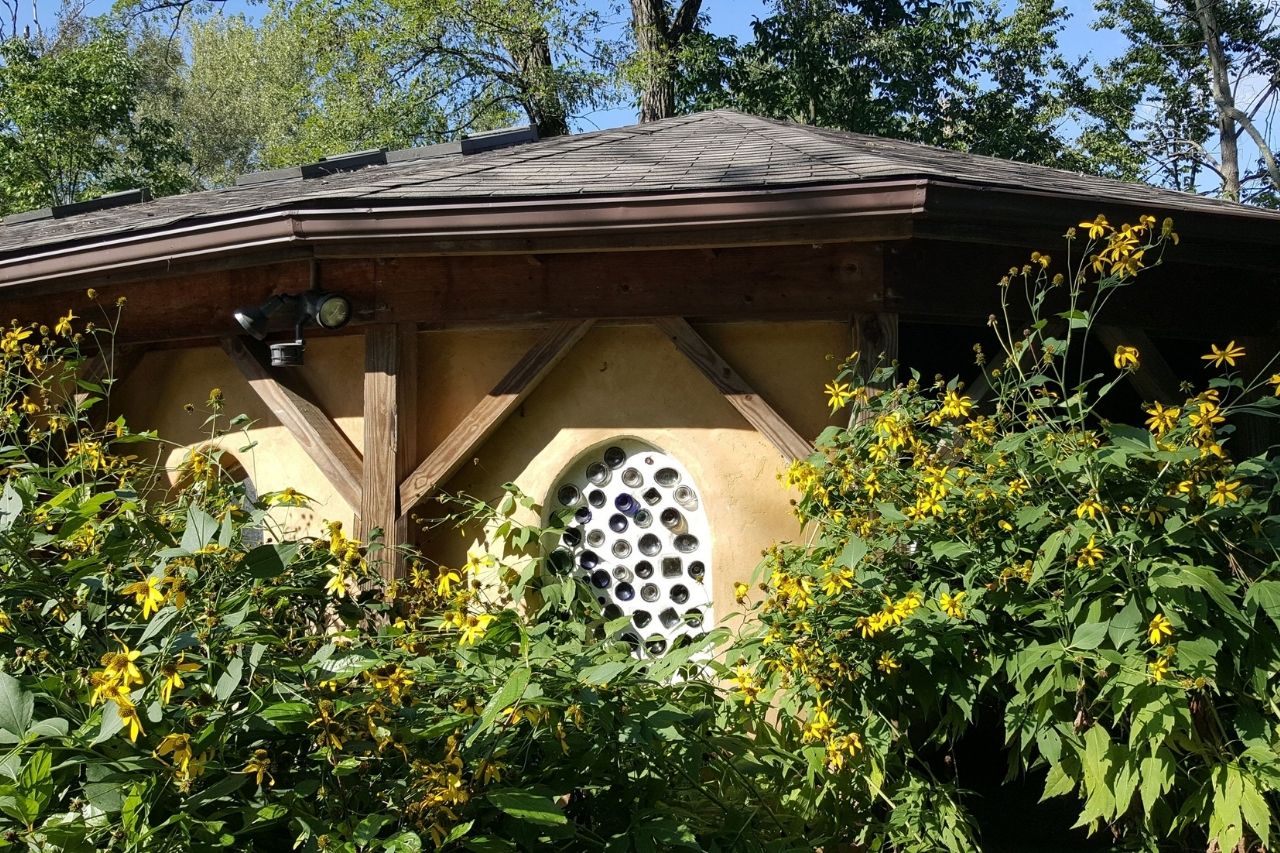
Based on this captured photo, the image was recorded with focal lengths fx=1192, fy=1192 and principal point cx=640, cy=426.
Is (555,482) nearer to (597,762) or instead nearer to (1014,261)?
(1014,261)

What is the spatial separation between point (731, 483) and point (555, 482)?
0.81 m

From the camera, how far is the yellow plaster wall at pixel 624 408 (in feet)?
16.6

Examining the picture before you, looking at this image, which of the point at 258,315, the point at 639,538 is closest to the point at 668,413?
the point at 639,538

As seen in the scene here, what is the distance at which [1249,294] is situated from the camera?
5.91m

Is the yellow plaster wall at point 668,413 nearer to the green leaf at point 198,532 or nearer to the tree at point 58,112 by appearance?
the green leaf at point 198,532

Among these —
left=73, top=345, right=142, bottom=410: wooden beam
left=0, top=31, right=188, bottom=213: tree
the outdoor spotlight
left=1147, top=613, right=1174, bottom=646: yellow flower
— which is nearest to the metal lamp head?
the outdoor spotlight

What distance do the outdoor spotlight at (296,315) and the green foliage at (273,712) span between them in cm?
210

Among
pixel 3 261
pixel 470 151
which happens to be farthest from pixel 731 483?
pixel 470 151

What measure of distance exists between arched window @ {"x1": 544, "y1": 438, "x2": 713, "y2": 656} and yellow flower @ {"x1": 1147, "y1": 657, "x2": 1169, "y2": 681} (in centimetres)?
255

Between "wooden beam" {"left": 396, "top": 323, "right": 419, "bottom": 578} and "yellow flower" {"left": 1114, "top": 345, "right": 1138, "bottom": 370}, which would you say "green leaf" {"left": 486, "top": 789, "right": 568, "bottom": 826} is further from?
"wooden beam" {"left": 396, "top": 323, "right": 419, "bottom": 578}

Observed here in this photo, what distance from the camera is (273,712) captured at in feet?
7.28

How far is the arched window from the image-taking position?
207 inches

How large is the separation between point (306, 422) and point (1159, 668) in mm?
3973

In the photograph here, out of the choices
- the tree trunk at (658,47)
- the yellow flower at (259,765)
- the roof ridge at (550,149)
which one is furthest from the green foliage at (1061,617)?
the tree trunk at (658,47)
